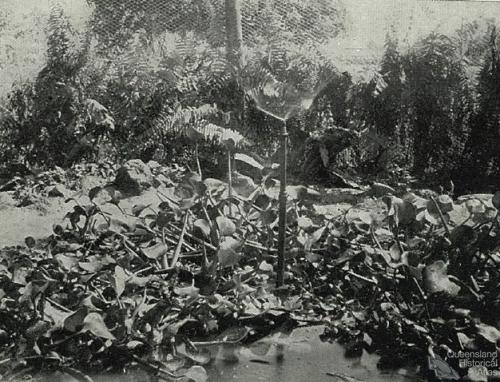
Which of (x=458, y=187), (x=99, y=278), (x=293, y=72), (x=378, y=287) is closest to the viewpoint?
(x=378, y=287)

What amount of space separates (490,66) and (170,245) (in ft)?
11.3

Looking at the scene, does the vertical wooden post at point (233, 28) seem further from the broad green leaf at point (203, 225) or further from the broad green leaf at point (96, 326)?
the broad green leaf at point (96, 326)

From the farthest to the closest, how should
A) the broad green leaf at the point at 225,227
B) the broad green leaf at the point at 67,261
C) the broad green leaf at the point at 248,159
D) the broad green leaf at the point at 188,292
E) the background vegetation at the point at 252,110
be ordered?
1. the background vegetation at the point at 252,110
2. the broad green leaf at the point at 248,159
3. the broad green leaf at the point at 225,227
4. the broad green leaf at the point at 67,261
5. the broad green leaf at the point at 188,292

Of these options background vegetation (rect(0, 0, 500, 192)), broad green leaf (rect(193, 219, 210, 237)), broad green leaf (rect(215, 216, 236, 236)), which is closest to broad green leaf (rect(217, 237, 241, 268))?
broad green leaf (rect(215, 216, 236, 236))

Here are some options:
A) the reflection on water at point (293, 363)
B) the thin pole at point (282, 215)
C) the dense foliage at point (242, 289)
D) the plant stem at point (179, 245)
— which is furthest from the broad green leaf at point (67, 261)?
the thin pole at point (282, 215)

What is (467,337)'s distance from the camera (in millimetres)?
2098

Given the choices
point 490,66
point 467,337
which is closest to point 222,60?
point 490,66

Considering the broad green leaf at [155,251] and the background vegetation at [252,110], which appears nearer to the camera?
the broad green leaf at [155,251]

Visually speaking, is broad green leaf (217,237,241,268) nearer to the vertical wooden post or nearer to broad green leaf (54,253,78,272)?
broad green leaf (54,253,78,272)

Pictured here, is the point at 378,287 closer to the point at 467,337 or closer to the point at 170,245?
the point at 467,337

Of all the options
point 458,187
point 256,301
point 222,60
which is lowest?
point 458,187

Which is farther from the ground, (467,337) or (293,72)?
(293,72)

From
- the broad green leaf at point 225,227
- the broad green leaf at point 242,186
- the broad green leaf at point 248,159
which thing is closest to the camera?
the broad green leaf at point 225,227

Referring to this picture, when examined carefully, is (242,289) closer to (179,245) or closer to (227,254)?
(227,254)
